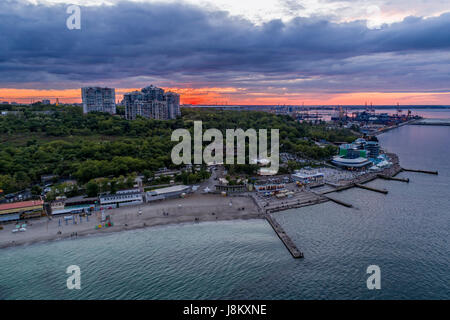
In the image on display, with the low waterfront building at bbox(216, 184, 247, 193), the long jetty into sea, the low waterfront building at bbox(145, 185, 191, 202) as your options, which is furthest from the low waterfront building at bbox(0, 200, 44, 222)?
the long jetty into sea

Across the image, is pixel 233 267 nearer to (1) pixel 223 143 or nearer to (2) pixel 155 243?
(2) pixel 155 243

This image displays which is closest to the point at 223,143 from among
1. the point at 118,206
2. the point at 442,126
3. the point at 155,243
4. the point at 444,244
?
the point at 118,206

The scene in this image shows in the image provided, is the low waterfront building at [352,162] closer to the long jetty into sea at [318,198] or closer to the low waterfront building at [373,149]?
the long jetty into sea at [318,198]

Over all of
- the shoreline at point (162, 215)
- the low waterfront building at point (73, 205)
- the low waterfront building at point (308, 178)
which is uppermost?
the low waterfront building at point (308, 178)

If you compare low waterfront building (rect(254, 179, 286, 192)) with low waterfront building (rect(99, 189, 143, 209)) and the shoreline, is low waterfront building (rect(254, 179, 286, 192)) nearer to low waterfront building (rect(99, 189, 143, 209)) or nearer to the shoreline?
the shoreline

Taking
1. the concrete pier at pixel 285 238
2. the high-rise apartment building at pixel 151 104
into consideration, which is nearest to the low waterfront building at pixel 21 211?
the concrete pier at pixel 285 238

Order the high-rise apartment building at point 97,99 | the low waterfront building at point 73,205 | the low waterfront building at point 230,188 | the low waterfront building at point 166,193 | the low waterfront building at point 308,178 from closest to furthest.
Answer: the low waterfront building at point 73,205, the low waterfront building at point 166,193, the low waterfront building at point 230,188, the low waterfront building at point 308,178, the high-rise apartment building at point 97,99

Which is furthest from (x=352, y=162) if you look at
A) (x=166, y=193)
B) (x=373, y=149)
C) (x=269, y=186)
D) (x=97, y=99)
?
(x=97, y=99)
